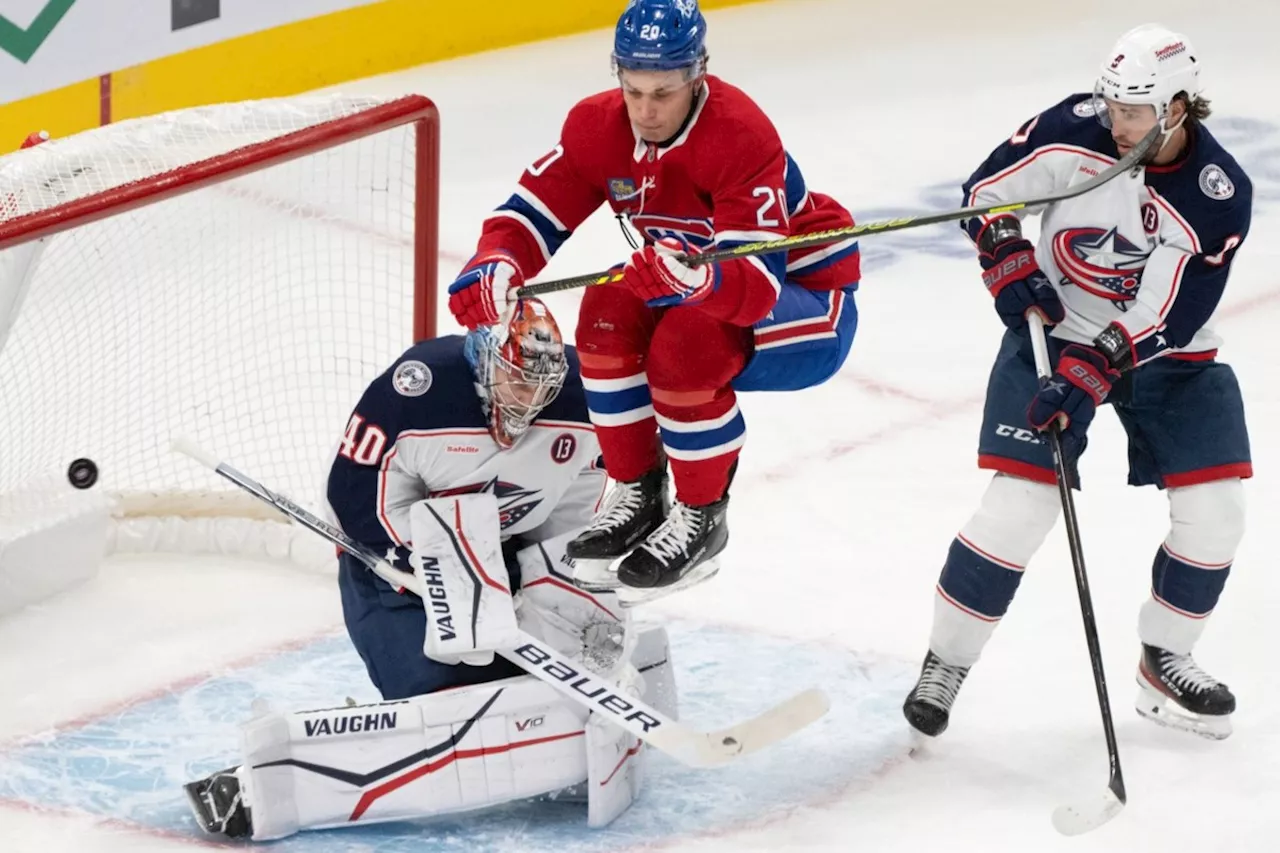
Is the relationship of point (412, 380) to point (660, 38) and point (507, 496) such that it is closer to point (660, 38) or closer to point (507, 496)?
point (507, 496)

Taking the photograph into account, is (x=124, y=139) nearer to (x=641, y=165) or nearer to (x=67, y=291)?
(x=67, y=291)

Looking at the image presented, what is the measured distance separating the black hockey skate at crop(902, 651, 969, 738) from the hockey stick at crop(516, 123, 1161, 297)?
0.77 metres

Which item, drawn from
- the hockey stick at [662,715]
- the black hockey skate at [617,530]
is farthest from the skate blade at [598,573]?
the hockey stick at [662,715]

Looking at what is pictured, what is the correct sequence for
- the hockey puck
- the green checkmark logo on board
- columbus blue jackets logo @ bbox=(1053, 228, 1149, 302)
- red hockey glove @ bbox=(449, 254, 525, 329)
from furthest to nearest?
the green checkmark logo on board, the hockey puck, columbus blue jackets logo @ bbox=(1053, 228, 1149, 302), red hockey glove @ bbox=(449, 254, 525, 329)

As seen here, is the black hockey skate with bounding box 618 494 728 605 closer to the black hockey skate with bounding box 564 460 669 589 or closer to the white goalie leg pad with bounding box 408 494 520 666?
the black hockey skate with bounding box 564 460 669 589

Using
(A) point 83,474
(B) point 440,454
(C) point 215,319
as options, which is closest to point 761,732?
(B) point 440,454

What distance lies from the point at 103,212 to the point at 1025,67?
12.9 ft

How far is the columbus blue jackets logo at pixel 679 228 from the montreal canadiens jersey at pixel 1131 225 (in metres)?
0.56

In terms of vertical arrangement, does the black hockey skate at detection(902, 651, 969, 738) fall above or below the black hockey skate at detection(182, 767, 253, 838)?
above

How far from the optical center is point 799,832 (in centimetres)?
295

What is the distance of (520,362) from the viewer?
2879mm

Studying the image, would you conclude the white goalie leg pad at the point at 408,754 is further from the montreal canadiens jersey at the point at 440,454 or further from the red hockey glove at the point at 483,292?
the red hockey glove at the point at 483,292

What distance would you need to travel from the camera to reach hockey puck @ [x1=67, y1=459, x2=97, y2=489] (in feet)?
11.6

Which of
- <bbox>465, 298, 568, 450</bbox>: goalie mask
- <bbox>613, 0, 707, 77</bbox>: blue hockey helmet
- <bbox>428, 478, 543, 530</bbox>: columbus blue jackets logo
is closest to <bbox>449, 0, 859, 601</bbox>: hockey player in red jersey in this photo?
<bbox>613, 0, 707, 77</bbox>: blue hockey helmet
